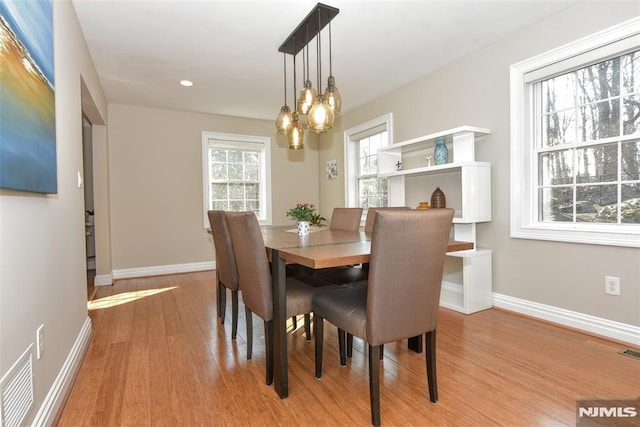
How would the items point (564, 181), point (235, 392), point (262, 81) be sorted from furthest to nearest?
point (262, 81) < point (564, 181) < point (235, 392)

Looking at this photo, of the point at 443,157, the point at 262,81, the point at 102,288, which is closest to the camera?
the point at 443,157

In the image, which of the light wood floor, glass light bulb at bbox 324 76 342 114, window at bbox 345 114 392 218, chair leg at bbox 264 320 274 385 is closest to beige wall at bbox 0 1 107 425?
the light wood floor

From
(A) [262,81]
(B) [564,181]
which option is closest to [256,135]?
(A) [262,81]

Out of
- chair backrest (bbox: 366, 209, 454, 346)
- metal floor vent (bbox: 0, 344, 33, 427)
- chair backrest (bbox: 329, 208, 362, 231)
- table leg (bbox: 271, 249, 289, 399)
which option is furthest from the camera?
chair backrest (bbox: 329, 208, 362, 231)

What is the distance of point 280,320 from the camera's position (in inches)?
68.1

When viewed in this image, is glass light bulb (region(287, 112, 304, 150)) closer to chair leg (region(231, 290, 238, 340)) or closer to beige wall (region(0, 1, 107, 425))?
chair leg (region(231, 290, 238, 340))

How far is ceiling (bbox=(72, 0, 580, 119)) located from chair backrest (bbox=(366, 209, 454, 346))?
1867mm

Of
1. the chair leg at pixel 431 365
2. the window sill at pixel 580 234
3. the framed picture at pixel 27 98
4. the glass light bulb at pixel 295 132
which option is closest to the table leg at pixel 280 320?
the chair leg at pixel 431 365

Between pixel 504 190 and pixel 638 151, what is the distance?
0.94 meters

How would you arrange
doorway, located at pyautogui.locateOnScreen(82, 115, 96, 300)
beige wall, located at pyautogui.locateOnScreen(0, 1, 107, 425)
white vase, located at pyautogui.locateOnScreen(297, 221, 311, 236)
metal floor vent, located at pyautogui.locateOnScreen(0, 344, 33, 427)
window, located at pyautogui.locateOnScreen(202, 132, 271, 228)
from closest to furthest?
metal floor vent, located at pyautogui.locateOnScreen(0, 344, 33, 427) → beige wall, located at pyautogui.locateOnScreen(0, 1, 107, 425) → white vase, located at pyautogui.locateOnScreen(297, 221, 311, 236) → window, located at pyautogui.locateOnScreen(202, 132, 271, 228) → doorway, located at pyautogui.locateOnScreen(82, 115, 96, 300)

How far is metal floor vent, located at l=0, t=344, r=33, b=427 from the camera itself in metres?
1.13

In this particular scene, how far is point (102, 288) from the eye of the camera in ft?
13.7

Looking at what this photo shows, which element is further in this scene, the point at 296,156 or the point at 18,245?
the point at 296,156

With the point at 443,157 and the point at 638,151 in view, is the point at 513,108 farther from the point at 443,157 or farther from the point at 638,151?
the point at 638,151
